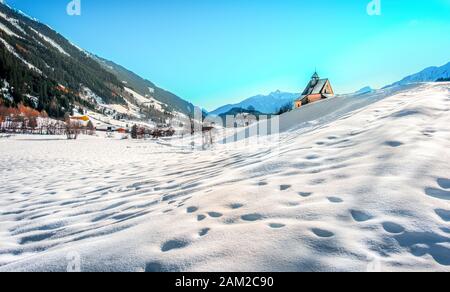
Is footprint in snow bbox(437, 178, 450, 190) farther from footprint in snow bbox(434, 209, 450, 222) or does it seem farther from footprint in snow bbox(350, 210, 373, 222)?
footprint in snow bbox(350, 210, 373, 222)

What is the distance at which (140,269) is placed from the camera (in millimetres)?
2379

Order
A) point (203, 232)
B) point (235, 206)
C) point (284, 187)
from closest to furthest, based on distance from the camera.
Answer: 1. point (203, 232)
2. point (235, 206)
3. point (284, 187)

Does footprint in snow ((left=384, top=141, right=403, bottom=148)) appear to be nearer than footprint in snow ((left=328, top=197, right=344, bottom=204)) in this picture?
No

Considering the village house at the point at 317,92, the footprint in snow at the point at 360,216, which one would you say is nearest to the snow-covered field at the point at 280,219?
the footprint in snow at the point at 360,216

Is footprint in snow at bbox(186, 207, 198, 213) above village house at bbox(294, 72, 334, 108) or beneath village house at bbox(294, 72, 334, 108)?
beneath

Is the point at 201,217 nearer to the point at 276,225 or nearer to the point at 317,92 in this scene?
the point at 276,225

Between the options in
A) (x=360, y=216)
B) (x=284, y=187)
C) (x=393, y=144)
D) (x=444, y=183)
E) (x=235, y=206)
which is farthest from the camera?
(x=393, y=144)

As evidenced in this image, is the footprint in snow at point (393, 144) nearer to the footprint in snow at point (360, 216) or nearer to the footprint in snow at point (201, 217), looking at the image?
the footprint in snow at point (360, 216)

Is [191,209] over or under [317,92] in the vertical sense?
under

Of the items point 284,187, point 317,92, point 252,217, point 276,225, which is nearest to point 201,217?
point 252,217

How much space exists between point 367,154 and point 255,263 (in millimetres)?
3603

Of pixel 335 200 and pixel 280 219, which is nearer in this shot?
pixel 280 219

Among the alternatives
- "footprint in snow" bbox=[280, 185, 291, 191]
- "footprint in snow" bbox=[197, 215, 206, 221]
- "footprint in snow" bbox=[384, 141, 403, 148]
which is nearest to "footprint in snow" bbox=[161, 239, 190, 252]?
"footprint in snow" bbox=[197, 215, 206, 221]

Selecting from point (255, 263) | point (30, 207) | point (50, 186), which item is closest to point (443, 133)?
point (255, 263)
